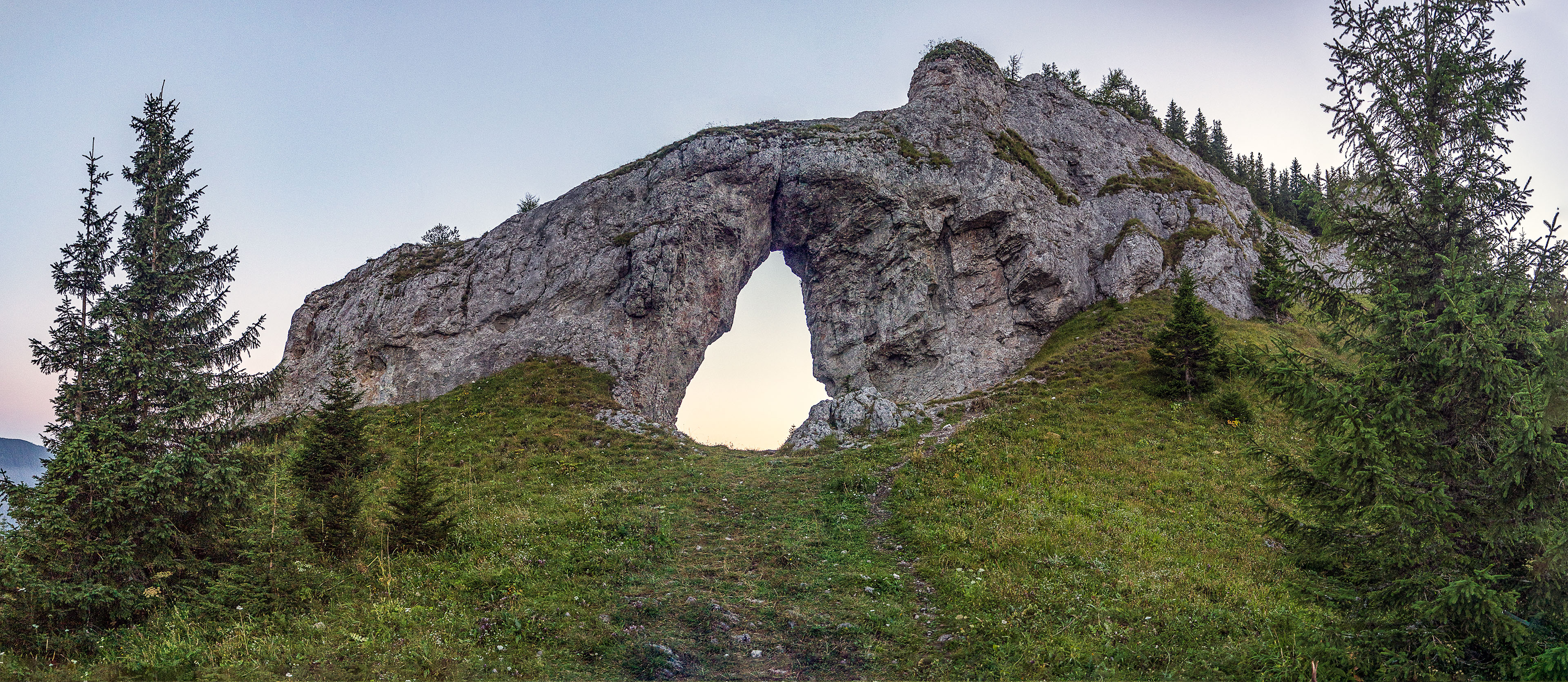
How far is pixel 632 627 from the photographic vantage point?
1112 centimetres

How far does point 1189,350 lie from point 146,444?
33.1 meters

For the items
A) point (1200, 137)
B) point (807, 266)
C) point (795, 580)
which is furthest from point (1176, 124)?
point (795, 580)

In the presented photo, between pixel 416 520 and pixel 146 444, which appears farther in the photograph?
pixel 416 520

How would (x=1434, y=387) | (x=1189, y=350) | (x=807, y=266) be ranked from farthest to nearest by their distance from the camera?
(x=807, y=266), (x=1189, y=350), (x=1434, y=387)

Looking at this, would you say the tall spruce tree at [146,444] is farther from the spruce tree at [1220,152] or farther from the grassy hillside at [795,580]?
the spruce tree at [1220,152]

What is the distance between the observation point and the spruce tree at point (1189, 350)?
28469mm

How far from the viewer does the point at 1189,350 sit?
94.9 ft

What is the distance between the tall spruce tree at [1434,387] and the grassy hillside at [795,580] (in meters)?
1.34

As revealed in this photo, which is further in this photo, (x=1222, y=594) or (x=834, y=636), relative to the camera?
(x=1222, y=594)

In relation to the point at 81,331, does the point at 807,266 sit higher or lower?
higher

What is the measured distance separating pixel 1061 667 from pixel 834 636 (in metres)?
3.43

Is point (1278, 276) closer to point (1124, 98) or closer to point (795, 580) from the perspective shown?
point (795, 580)

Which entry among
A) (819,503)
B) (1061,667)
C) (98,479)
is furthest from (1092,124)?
(98,479)

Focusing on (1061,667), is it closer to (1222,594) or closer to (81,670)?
(1222,594)
